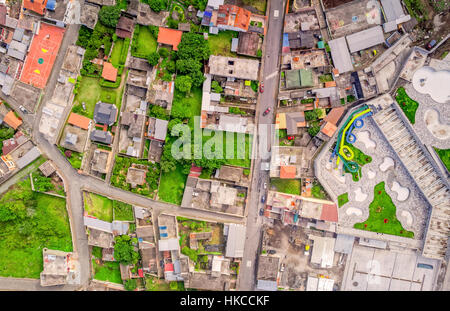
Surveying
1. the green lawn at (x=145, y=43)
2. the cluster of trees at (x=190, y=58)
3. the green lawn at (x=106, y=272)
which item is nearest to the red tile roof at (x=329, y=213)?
the cluster of trees at (x=190, y=58)

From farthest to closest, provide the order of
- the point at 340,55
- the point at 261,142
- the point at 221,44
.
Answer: the point at 261,142
the point at 221,44
the point at 340,55

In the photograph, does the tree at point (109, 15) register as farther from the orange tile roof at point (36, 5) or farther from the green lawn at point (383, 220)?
the green lawn at point (383, 220)

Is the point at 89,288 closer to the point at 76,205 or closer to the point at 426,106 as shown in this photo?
the point at 76,205

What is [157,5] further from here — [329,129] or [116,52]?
[329,129]

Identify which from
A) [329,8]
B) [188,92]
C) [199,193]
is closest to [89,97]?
[188,92]

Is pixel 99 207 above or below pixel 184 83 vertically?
below

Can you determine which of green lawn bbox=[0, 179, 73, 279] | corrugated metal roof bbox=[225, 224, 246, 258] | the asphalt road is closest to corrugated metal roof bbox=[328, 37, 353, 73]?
the asphalt road

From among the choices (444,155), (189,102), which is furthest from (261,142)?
(444,155)

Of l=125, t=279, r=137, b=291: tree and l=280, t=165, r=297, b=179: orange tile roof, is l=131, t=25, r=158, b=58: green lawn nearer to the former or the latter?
l=280, t=165, r=297, b=179: orange tile roof
